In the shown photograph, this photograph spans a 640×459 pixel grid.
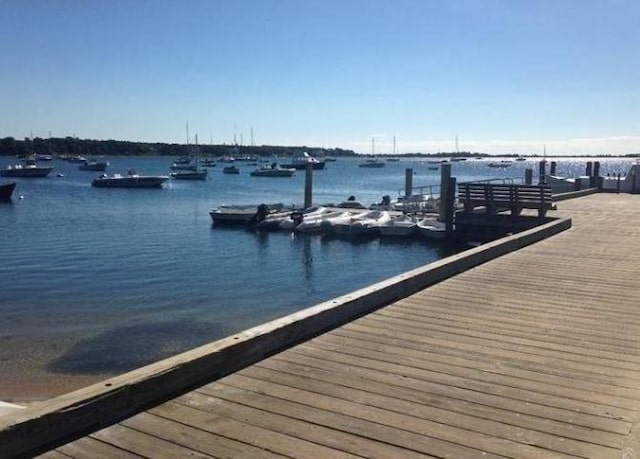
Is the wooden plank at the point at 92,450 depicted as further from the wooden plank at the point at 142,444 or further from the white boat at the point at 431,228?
the white boat at the point at 431,228

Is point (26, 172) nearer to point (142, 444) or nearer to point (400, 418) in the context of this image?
point (142, 444)

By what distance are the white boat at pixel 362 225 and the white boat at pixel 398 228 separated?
41 centimetres

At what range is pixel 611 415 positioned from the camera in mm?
4211

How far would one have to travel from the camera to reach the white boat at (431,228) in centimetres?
2630

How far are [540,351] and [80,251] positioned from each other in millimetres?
23066

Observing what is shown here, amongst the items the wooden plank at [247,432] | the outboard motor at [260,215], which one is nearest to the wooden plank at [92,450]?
the wooden plank at [247,432]

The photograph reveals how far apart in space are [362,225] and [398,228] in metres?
1.86

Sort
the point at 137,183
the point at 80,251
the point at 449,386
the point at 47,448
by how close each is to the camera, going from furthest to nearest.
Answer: the point at 137,183 → the point at 80,251 → the point at 449,386 → the point at 47,448

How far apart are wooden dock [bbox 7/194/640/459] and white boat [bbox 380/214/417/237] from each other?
2020 cm

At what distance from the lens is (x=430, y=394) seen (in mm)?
4520

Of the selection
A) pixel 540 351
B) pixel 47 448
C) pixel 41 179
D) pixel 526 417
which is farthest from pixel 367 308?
pixel 41 179

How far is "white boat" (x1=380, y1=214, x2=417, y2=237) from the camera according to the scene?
27.9 meters

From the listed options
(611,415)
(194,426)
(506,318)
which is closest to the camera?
(194,426)

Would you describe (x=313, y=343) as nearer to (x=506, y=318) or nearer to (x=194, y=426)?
Answer: (x=194, y=426)
